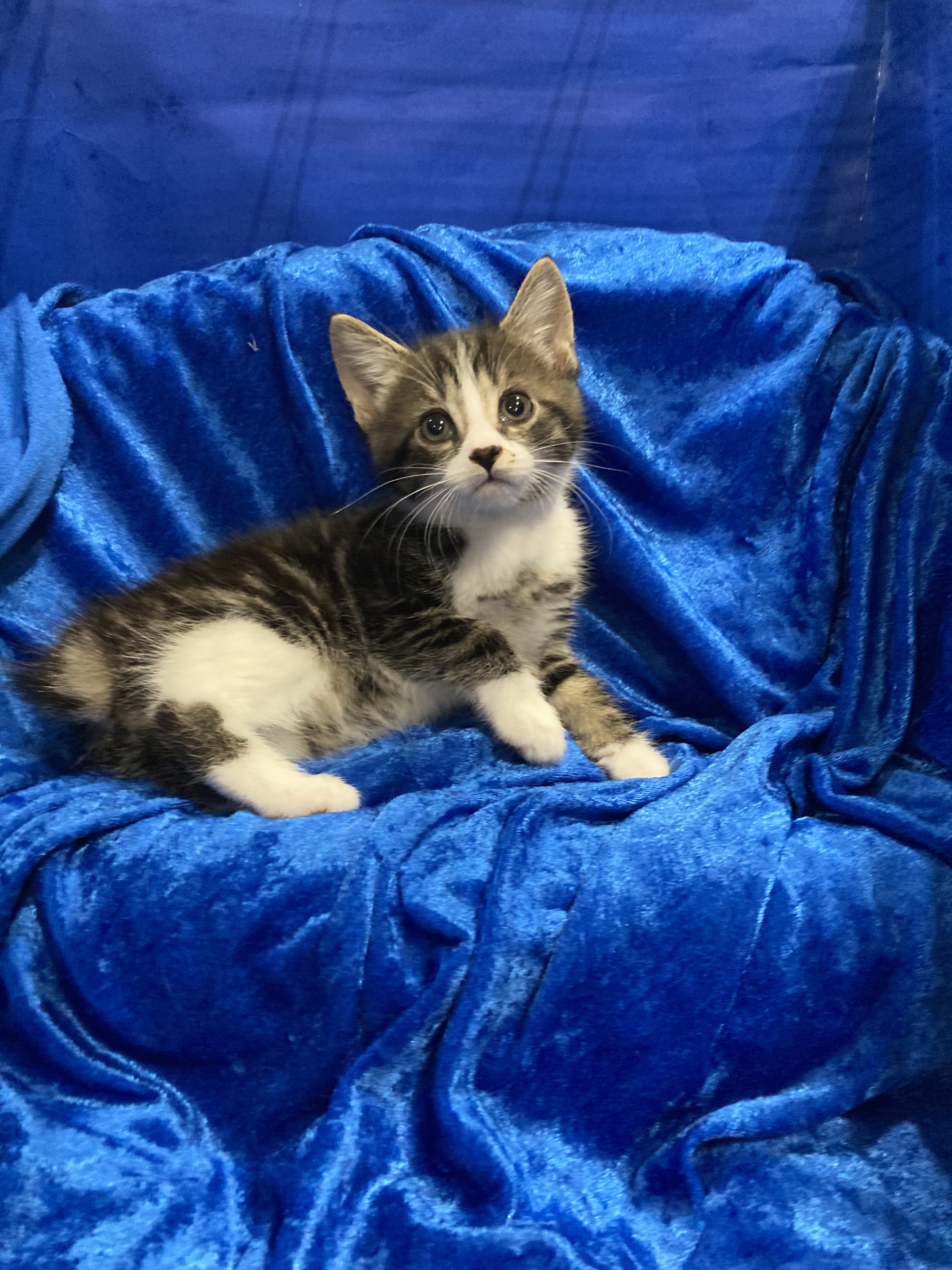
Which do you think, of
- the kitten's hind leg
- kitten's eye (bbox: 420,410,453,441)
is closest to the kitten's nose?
kitten's eye (bbox: 420,410,453,441)

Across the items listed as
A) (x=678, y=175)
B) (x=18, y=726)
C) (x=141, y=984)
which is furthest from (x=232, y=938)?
(x=678, y=175)

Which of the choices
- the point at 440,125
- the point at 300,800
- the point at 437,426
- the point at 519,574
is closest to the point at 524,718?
the point at 519,574

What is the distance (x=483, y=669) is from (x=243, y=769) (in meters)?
0.43

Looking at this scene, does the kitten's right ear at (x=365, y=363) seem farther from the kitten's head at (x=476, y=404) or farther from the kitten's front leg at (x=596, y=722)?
the kitten's front leg at (x=596, y=722)

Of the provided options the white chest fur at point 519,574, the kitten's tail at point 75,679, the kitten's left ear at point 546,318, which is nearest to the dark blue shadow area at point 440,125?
the kitten's left ear at point 546,318

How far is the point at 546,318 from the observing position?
152 centimetres

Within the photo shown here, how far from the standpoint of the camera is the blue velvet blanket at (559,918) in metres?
0.94

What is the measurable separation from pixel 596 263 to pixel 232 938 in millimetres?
1402

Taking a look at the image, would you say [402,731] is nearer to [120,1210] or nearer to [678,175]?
[120,1210]

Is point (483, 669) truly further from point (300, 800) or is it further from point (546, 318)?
point (546, 318)

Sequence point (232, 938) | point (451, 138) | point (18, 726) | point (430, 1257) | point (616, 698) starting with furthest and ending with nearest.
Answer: point (451, 138), point (616, 698), point (18, 726), point (232, 938), point (430, 1257)

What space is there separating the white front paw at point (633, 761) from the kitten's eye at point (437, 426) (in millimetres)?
620

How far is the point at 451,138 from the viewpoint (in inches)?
71.4

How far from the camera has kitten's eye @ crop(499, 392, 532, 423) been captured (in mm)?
1437
